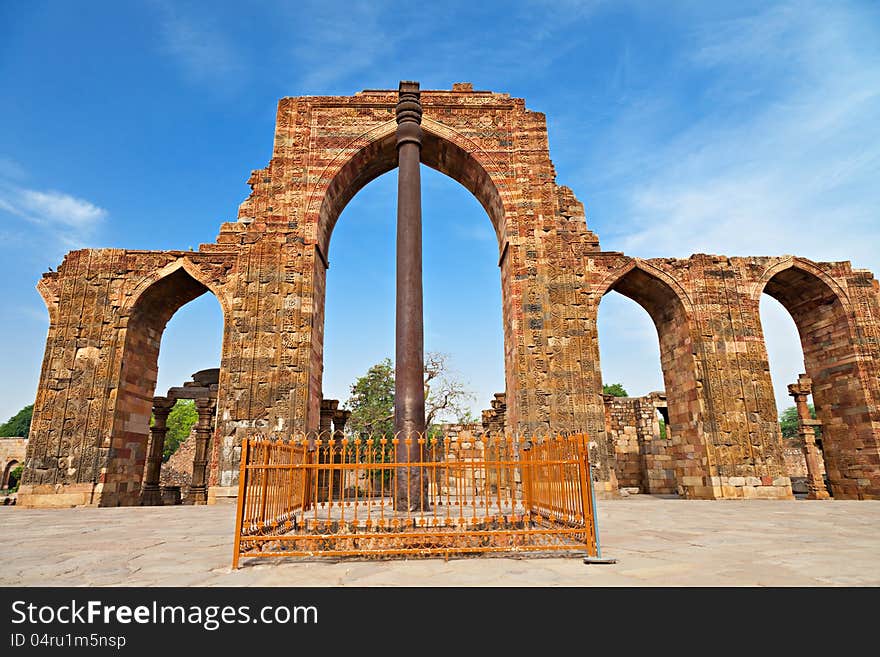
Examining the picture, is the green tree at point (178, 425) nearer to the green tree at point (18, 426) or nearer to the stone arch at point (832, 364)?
the green tree at point (18, 426)

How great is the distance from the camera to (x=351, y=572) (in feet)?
13.0

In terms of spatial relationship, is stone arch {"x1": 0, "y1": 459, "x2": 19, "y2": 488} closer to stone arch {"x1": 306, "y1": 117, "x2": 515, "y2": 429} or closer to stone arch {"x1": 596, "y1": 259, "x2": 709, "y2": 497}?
stone arch {"x1": 306, "y1": 117, "x2": 515, "y2": 429}

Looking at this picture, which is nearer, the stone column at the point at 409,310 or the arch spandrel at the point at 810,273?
the stone column at the point at 409,310

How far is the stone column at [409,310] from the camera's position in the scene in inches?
266

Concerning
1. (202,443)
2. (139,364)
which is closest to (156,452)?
(202,443)

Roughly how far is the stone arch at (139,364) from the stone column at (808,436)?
723 inches

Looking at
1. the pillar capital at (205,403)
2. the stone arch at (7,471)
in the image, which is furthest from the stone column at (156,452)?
the stone arch at (7,471)

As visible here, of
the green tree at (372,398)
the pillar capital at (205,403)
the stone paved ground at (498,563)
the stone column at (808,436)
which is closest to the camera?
the stone paved ground at (498,563)

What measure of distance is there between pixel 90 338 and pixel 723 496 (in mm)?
17109

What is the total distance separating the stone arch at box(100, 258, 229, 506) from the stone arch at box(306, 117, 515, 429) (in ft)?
8.54

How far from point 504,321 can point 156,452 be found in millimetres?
12302

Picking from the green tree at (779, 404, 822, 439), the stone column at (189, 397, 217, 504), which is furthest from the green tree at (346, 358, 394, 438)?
the green tree at (779, 404, 822, 439)
